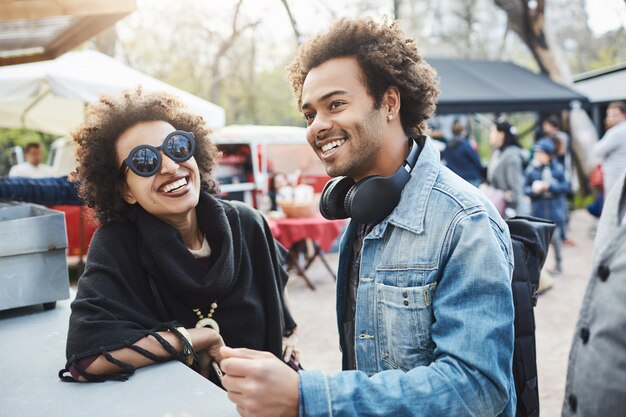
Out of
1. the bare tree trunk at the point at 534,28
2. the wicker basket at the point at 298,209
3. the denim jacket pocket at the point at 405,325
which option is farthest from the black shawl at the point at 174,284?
the bare tree trunk at the point at 534,28

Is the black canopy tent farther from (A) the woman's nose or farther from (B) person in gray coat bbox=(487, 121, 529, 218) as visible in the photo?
(A) the woman's nose

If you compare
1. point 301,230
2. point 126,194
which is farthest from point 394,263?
point 301,230

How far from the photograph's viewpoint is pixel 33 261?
233cm

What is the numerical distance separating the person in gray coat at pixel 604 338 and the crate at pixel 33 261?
2.06 metres

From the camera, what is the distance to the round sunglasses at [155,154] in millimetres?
2045

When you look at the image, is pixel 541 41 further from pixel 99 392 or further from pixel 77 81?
pixel 99 392

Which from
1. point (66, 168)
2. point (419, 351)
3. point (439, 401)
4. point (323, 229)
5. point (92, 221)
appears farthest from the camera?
point (66, 168)

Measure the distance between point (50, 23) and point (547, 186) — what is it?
6.95 metres

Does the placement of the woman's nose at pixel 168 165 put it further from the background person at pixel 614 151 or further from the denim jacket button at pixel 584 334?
the background person at pixel 614 151

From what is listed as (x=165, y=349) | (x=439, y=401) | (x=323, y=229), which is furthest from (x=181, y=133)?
(x=323, y=229)

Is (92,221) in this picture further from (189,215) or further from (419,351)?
(419,351)

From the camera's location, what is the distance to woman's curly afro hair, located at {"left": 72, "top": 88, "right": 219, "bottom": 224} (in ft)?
7.06

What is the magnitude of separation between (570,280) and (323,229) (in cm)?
352

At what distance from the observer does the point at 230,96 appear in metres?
28.3
